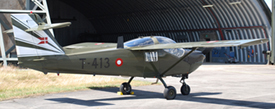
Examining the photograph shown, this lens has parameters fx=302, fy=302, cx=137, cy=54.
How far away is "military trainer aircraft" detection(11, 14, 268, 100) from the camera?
9.12 m

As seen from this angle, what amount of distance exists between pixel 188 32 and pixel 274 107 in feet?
105

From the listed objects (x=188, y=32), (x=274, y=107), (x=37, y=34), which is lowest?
(x=274, y=107)

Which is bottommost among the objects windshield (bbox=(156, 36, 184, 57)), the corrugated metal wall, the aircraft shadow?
the aircraft shadow

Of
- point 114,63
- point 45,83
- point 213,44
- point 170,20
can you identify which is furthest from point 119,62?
point 170,20

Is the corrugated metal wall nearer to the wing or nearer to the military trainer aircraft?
the military trainer aircraft

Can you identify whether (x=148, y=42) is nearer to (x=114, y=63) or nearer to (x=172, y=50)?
(x=172, y=50)

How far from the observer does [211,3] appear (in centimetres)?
3359

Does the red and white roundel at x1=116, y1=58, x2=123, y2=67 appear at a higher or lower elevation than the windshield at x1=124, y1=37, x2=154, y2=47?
lower

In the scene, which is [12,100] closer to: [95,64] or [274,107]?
[95,64]

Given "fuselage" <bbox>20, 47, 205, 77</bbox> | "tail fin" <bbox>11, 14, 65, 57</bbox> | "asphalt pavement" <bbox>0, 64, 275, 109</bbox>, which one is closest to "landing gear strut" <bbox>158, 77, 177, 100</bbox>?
"asphalt pavement" <bbox>0, 64, 275, 109</bbox>

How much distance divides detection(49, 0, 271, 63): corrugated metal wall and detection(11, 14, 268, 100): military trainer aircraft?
22.3 meters

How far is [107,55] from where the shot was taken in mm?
10086

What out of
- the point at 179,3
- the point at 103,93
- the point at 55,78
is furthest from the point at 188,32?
the point at 103,93

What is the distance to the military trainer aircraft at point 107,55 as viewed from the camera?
9117 millimetres
